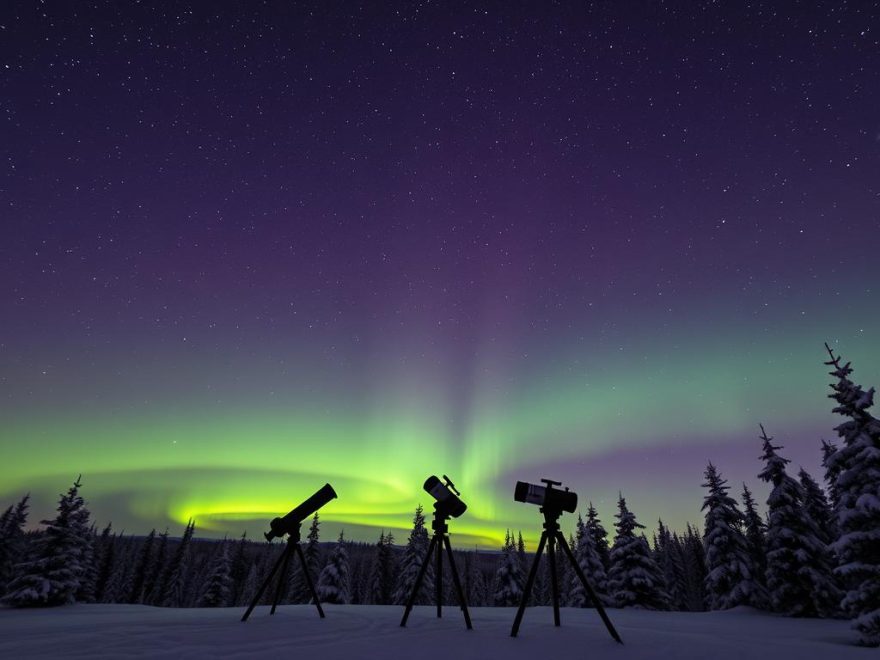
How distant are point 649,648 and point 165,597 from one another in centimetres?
8521

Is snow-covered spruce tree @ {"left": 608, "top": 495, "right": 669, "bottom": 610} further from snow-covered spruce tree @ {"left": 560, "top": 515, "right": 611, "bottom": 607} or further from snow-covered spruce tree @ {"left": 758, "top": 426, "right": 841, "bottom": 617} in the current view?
snow-covered spruce tree @ {"left": 758, "top": 426, "right": 841, "bottom": 617}

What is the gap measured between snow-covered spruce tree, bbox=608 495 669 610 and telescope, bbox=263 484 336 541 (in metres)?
30.3

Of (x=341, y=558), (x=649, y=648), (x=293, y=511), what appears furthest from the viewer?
(x=341, y=558)

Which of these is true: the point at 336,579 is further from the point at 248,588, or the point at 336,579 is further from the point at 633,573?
the point at 248,588

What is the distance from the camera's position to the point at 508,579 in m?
47.0

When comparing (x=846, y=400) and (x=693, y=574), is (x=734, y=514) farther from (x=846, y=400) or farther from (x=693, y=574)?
(x=693, y=574)

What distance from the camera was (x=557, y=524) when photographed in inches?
356

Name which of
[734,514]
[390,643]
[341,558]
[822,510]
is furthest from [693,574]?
[390,643]

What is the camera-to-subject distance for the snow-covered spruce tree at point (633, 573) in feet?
104

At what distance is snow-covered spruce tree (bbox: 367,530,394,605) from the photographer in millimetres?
60188

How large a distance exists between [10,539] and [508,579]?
50.9m

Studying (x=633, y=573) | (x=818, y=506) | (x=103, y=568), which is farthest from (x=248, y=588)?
(x=818, y=506)

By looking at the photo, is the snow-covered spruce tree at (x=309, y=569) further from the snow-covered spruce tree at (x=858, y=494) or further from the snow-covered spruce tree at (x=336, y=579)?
the snow-covered spruce tree at (x=858, y=494)

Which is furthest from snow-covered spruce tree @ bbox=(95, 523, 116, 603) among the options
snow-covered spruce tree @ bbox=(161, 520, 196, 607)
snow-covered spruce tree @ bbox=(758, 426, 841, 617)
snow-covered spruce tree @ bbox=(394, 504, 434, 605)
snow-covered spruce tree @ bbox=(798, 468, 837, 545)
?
snow-covered spruce tree @ bbox=(798, 468, 837, 545)
